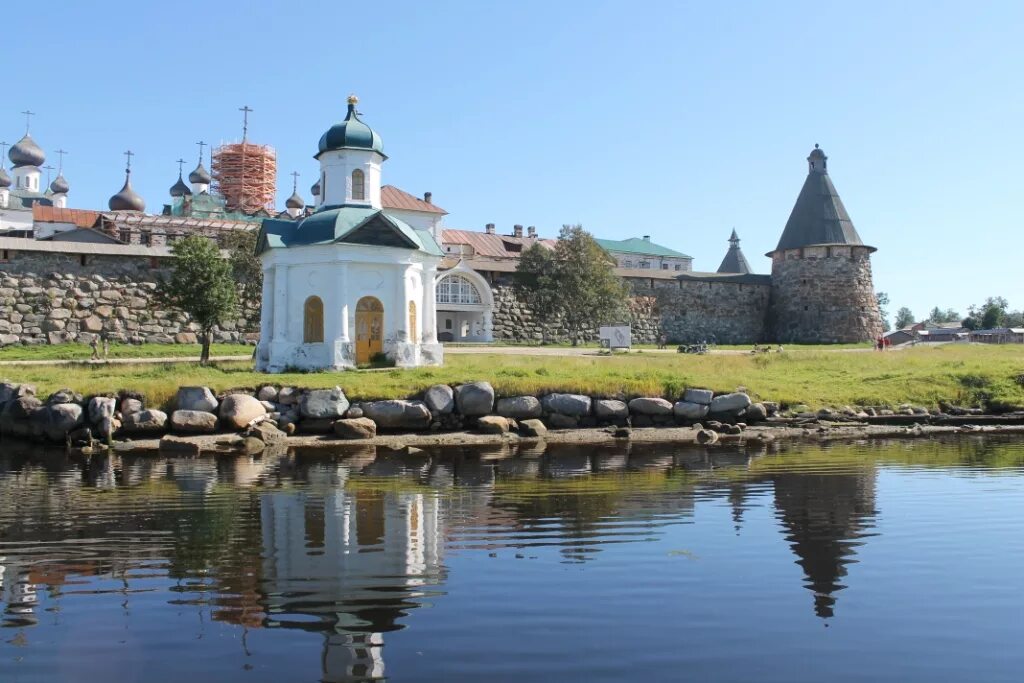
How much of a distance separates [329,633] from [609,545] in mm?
2980

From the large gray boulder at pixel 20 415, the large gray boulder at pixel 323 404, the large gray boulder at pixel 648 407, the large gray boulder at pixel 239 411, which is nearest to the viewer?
the large gray boulder at pixel 239 411

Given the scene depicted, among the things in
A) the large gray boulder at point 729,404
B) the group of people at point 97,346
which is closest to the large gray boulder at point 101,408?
the group of people at point 97,346

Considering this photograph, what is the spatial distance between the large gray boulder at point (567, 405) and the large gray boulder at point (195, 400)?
19.8ft

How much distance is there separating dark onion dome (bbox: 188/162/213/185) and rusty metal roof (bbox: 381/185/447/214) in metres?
20.9

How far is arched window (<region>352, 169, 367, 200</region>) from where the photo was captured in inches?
880

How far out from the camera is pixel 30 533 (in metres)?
8.02

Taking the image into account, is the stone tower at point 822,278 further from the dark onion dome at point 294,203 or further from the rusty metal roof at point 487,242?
the dark onion dome at point 294,203

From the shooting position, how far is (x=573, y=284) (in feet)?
115

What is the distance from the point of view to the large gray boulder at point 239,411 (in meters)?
15.4

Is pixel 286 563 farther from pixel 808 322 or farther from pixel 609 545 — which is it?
pixel 808 322

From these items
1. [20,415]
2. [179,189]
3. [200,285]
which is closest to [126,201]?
[179,189]

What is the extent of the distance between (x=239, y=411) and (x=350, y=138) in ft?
29.7

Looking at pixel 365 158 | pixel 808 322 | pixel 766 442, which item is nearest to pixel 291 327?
pixel 365 158

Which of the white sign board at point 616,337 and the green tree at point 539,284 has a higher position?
the green tree at point 539,284
